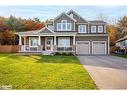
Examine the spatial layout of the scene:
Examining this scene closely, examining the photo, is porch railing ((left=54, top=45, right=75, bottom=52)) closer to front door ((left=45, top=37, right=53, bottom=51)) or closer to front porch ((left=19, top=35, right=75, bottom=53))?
front porch ((left=19, top=35, right=75, bottom=53))

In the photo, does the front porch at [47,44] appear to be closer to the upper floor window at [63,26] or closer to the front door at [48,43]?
the front door at [48,43]

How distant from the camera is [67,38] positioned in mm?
33469

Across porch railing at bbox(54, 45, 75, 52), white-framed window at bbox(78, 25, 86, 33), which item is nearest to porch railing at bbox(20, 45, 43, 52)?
porch railing at bbox(54, 45, 75, 52)

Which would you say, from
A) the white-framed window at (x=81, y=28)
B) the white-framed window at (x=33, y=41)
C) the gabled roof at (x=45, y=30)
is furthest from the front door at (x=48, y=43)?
the white-framed window at (x=81, y=28)

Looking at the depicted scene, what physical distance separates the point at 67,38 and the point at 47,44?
210 centimetres

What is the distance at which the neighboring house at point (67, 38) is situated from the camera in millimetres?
31859

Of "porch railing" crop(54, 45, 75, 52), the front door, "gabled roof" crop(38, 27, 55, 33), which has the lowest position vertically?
"porch railing" crop(54, 45, 75, 52)

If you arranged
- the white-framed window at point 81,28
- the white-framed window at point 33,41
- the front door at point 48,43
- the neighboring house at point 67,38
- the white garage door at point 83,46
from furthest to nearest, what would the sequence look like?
the white-framed window at point 81,28 < the white-framed window at point 33,41 < the front door at point 48,43 < the white garage door at point 83,46 < the neighboring house at point 67,38

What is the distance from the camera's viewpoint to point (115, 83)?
9.43 m

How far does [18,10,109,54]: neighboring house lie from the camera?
31859mm
